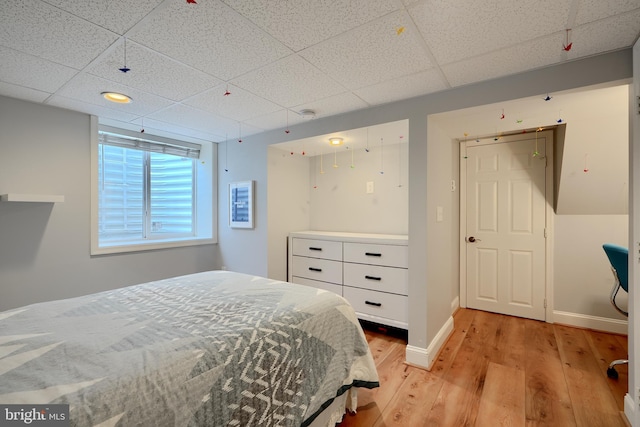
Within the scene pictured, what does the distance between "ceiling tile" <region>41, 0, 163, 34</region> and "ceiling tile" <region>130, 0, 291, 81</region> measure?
48 millimetres

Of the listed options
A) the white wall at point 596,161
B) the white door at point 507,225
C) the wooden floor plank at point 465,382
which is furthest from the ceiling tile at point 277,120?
the wooden floor plank at point 465,382

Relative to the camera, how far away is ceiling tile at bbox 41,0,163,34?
122 centimetres

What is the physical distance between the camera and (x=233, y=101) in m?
2.32

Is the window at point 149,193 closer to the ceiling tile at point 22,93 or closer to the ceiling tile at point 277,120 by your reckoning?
the ceiling tile at point 22,93

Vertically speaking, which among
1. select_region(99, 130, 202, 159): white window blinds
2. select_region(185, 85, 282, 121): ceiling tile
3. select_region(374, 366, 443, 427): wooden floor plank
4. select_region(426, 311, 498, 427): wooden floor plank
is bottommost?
select_region(374, 366, 443, 427): wooden floor plank

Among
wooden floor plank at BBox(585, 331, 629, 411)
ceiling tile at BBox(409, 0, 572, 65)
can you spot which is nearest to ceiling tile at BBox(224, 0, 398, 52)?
ceiling tile at BBox(409, 0, 572, 65)

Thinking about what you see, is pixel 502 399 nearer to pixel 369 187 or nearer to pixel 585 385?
pixel 585 385

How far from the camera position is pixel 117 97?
221 cm

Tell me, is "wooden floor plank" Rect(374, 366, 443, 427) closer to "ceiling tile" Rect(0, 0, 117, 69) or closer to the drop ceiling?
the drop ceiling

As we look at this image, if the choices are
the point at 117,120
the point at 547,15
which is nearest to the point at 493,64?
the point at 547,15

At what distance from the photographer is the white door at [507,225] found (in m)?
3.05

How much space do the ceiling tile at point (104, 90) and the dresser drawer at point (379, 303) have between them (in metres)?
2.49

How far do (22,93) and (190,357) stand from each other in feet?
8.69

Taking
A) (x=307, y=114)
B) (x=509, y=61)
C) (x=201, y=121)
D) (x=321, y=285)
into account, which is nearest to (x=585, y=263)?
(x=509, y=61)
